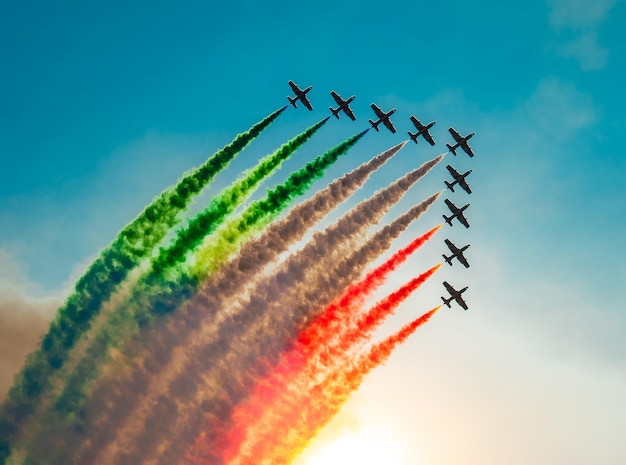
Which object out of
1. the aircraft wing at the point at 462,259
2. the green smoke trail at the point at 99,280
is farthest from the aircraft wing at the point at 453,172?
the green smoke trail at the point at 99,280

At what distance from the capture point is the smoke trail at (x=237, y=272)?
7819 centimetres

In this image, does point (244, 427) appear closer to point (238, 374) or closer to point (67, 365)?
point (238, 374)

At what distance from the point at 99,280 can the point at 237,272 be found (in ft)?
48.0

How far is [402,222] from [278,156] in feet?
49.9

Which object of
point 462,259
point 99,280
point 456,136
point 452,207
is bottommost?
point 99,280

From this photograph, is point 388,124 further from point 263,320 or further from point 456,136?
point 263,320

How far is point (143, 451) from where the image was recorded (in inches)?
3014

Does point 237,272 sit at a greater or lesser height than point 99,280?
greater

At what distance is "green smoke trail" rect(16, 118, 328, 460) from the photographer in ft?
258

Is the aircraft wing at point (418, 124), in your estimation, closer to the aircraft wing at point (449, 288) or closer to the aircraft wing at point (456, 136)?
the aircraft wing at point (456, 136)

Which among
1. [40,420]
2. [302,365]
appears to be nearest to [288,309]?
[302,365]

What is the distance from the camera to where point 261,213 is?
82812 mm

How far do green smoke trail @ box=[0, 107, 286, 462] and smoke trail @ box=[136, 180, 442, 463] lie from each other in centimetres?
924

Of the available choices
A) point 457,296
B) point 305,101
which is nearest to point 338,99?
point 305,101
